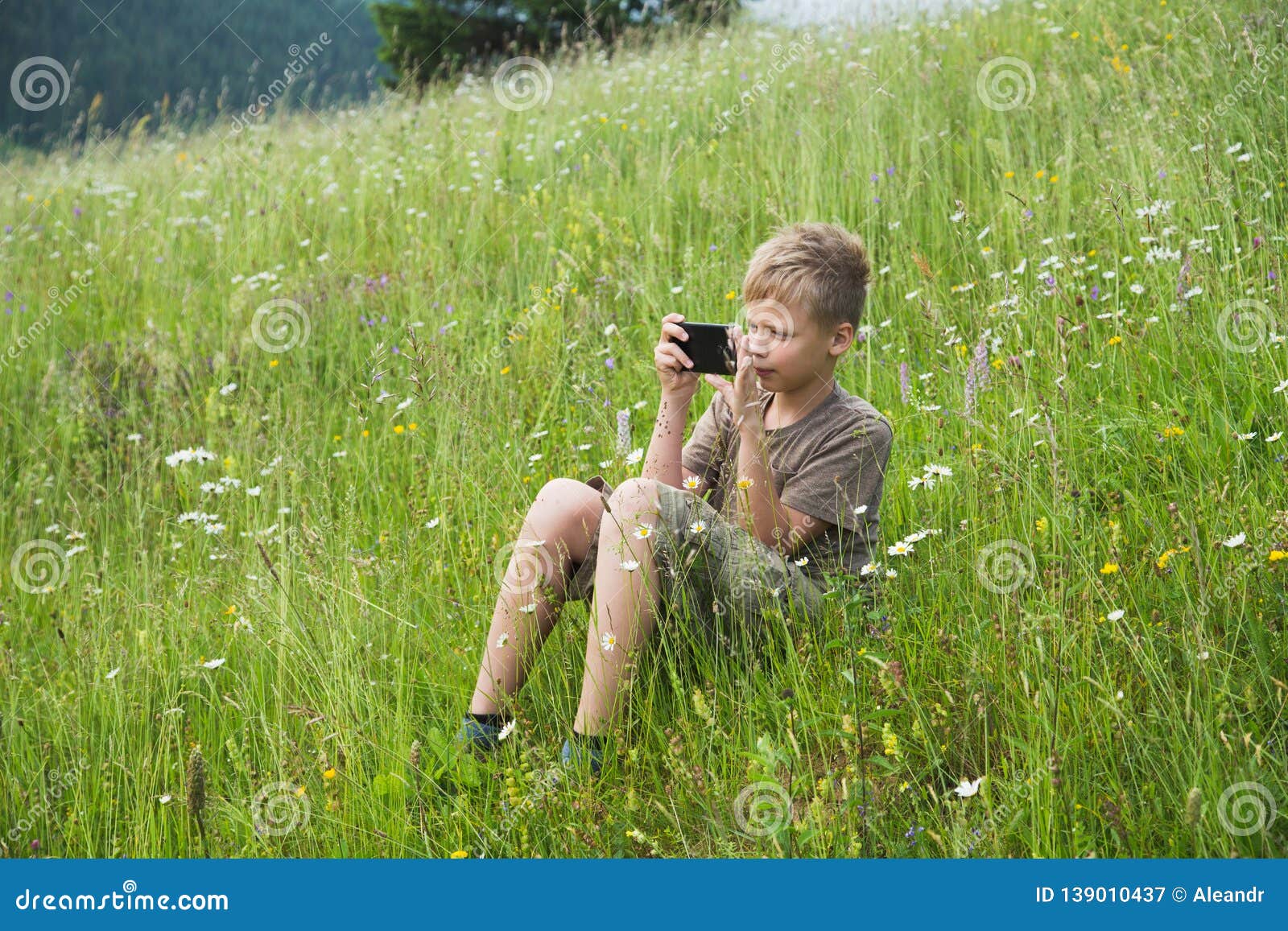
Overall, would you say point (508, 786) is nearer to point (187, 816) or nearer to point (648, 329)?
point (187, 816)

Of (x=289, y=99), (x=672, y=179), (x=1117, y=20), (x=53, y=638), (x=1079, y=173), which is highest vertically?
(x=289, y=99)

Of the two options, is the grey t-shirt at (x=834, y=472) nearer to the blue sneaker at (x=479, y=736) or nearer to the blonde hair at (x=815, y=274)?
the blonde hair at (x=815, y=274)

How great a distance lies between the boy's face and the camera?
2318mm

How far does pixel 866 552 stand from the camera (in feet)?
7.67

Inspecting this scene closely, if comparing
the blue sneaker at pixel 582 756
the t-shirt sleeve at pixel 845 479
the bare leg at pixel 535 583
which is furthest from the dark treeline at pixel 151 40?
the blue sneaker at pixel 582 756

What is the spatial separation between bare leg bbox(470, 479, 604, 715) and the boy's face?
47 cm

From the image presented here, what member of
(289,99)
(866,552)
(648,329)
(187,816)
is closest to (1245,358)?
(866,552)

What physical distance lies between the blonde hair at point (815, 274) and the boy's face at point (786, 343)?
0.02m

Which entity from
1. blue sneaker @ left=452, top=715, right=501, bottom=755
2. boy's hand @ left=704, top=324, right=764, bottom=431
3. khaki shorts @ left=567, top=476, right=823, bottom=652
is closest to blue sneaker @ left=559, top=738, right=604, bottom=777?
blue sneaker @ left=452, top=715, right=501, bottom=755

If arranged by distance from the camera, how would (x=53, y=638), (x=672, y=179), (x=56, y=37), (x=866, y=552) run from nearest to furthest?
1. (x=866, y=552)
2. (x=53, y=638)
3. (x=672, y=179)
4. (x=56, y=37)

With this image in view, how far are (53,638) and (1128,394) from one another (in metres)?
3.31

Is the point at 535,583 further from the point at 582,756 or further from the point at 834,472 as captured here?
the point at 834,472

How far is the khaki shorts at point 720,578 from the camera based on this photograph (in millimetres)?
2121

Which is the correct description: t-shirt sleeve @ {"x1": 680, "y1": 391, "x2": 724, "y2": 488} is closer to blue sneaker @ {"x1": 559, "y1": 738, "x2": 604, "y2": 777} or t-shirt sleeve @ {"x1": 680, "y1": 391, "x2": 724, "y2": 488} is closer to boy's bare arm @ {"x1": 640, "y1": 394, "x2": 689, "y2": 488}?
boy's bare arm @ {"x1": 640, "y1": 394, "x2": 689, "y2": 488}
